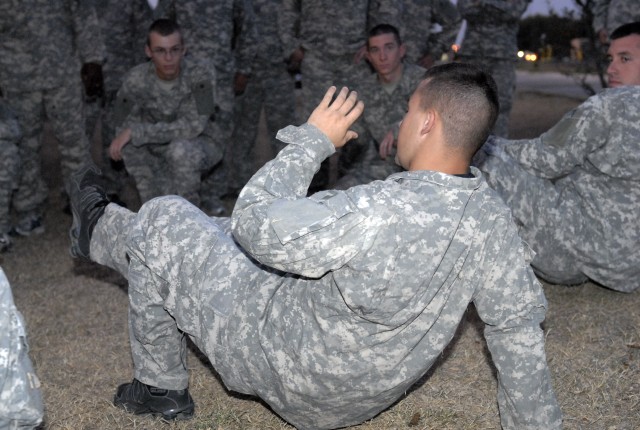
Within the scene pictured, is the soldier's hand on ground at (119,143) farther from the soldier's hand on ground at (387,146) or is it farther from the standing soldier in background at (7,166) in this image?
the soldier's hand on ground at (387,146)

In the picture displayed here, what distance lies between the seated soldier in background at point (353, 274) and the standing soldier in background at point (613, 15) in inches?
160

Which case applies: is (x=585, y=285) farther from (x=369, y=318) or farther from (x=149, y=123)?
(x=149, y=123)

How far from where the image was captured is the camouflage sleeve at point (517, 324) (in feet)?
6.88

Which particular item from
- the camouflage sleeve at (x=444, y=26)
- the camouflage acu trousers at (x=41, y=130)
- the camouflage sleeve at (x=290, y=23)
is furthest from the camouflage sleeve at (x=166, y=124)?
the camouflage sleeve at (x=444, y=26)

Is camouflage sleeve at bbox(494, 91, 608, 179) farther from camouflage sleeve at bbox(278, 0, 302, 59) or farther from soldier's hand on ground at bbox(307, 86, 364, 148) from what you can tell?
camouflage sleeve at bbox(278, 0, 302, 59)

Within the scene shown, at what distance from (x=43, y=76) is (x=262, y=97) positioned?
1.96m

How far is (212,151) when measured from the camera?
5207 millimetres

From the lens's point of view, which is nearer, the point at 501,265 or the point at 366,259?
the point at 366,259

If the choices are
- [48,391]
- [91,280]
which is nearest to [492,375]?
[48,391]

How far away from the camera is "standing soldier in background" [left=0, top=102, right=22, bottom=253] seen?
468cm

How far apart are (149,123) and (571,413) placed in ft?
11.0

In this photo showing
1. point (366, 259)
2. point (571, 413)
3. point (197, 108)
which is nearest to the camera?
point (366, 259)

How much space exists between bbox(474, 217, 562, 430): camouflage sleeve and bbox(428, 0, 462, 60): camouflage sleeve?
4780mm

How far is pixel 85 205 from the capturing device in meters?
2.92
